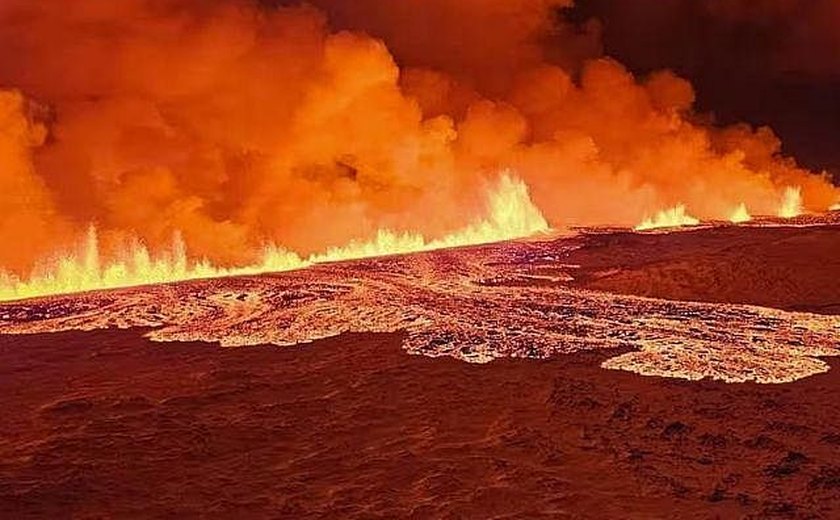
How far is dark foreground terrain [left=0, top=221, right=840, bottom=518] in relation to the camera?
4469 millimetres

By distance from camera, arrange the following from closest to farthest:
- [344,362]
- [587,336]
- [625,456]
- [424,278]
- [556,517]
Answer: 1. [556,517]
2. [625,456]
3. [344,362]
4. [587,336]
5. [424,278]

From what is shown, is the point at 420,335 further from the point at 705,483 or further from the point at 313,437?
the point at 705,483

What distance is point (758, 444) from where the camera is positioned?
5223 millimetres

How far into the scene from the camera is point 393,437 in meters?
5.55

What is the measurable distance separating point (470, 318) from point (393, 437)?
A: 4.30 metres

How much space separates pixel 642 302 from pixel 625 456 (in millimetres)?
6244

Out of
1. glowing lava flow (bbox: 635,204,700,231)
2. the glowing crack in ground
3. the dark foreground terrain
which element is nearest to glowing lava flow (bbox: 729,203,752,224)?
glowing lava flow (bbox: 635,204,700,231)

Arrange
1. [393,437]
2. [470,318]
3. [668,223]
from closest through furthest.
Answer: [393,437] → [470,318] → [668,223]

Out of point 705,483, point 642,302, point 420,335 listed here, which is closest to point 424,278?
point 642,302

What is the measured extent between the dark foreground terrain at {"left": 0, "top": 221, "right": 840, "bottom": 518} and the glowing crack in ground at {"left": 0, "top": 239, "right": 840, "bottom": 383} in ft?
1.35

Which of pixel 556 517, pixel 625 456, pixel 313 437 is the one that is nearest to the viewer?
pixel 556 517

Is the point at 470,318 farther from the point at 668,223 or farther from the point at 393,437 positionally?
the point at 668,223

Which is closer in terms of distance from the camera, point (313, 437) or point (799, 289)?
point (313, 437)

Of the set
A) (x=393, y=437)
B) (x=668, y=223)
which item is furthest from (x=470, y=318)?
(x=668, y=223)
